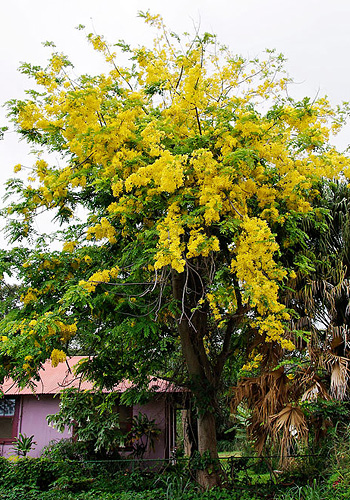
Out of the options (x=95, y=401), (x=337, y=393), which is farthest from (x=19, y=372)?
(x=95, y=401)

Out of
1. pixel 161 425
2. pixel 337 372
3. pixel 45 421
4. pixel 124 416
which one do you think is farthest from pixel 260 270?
pixel 45 421

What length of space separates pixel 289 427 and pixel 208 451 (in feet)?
6.73

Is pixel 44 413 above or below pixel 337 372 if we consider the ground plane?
below

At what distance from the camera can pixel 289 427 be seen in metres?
5.91

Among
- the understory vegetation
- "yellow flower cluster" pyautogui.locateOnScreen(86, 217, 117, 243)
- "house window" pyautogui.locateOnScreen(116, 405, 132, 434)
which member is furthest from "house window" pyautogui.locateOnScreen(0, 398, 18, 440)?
"yellow flower cluster" pyautogui.locateOnScreen(86, 217, 117, 243)

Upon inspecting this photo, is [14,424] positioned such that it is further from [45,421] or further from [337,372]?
[337,372]

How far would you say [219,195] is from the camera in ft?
17.9

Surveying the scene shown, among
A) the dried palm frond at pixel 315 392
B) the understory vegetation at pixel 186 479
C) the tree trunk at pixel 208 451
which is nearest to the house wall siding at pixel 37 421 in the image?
the understory vegetation at pixel 186 479

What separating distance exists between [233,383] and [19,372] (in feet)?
23.4

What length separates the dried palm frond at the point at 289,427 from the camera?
5.82 m

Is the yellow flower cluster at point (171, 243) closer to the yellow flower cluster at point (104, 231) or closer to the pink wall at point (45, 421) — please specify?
the yellow flower cluster at point (104, 231)

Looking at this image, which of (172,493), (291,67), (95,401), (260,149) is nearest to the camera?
(260,149)

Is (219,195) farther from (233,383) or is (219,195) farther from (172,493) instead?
(233,383)

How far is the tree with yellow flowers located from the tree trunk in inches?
0.9
